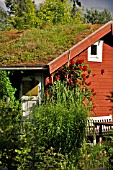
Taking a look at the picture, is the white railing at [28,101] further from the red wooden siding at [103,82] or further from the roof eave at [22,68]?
the red wooden siding at [103,82]

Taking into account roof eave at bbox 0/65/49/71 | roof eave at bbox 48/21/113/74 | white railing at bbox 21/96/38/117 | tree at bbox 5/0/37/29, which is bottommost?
white railing at bbox 21/96/38/117

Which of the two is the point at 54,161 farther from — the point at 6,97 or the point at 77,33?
the point at 77,33

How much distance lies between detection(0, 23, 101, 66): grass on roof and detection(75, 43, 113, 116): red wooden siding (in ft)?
3.39

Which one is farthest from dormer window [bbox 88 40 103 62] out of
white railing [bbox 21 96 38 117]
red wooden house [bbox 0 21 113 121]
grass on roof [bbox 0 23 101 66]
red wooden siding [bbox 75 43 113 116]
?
white railing [bbox 21 96 38 117]

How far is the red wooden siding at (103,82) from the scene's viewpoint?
56.1 feet

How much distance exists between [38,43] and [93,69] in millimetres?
2474

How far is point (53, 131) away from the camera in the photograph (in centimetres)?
962

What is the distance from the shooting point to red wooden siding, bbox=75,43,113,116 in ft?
56.1

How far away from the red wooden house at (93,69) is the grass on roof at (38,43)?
0.43 m

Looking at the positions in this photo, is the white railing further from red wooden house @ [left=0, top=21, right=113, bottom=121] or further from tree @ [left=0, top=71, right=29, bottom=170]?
tree @ [left=0, top=71, right=29, bottom=170]

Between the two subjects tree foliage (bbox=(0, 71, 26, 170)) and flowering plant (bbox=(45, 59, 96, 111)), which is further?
flowering plant (bbox=(45, 59, 96, 111))

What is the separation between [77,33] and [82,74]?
7.29ft

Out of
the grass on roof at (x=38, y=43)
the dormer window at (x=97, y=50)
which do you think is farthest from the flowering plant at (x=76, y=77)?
the dormer window at (x=97, y=50)

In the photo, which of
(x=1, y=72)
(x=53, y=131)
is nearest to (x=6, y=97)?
(x=1, y=72)
